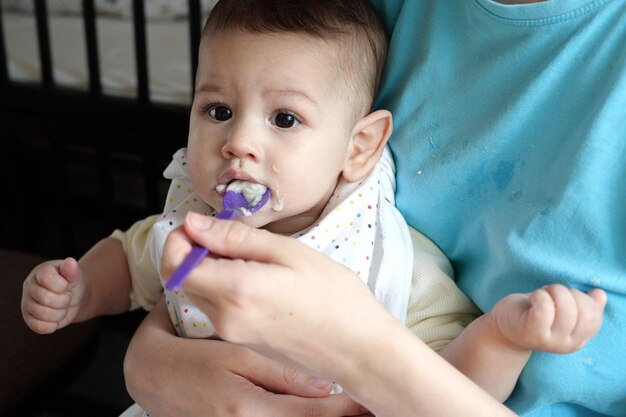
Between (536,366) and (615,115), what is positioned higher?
(615,115)

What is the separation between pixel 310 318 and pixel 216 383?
0.90ft

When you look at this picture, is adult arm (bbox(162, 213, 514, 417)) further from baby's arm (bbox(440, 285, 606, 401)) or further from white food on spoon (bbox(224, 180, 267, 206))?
white food on spoon (bbox(224, 180, 267, 206))

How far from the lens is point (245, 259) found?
0.60m

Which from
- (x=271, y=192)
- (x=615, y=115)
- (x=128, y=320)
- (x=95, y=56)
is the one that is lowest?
(x=128, y=320)

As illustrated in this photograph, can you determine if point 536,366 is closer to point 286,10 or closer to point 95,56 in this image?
point 286,10

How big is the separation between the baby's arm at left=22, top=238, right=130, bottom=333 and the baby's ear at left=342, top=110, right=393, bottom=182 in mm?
356

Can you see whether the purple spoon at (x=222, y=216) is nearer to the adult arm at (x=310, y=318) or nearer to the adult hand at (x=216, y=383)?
the adult arm at (x=310, y=318)

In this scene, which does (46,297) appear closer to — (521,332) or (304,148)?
(304,148)

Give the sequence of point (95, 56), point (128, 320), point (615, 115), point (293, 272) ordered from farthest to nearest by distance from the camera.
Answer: point (128, 320) → point (95, 56) → point (615, 115) → point (293, 272)

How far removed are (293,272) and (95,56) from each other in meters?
0.98

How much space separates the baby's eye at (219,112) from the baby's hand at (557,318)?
385mm

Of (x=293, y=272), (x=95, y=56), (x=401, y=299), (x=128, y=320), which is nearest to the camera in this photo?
(x=293, y=272)

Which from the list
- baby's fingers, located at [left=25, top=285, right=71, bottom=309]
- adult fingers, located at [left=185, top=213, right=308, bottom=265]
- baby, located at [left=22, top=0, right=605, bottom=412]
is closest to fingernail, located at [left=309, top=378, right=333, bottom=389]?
baby, located at [left=22, top=0, right=605, bottom=412]

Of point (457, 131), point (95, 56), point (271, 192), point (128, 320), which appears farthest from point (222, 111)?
point (128, 320)
